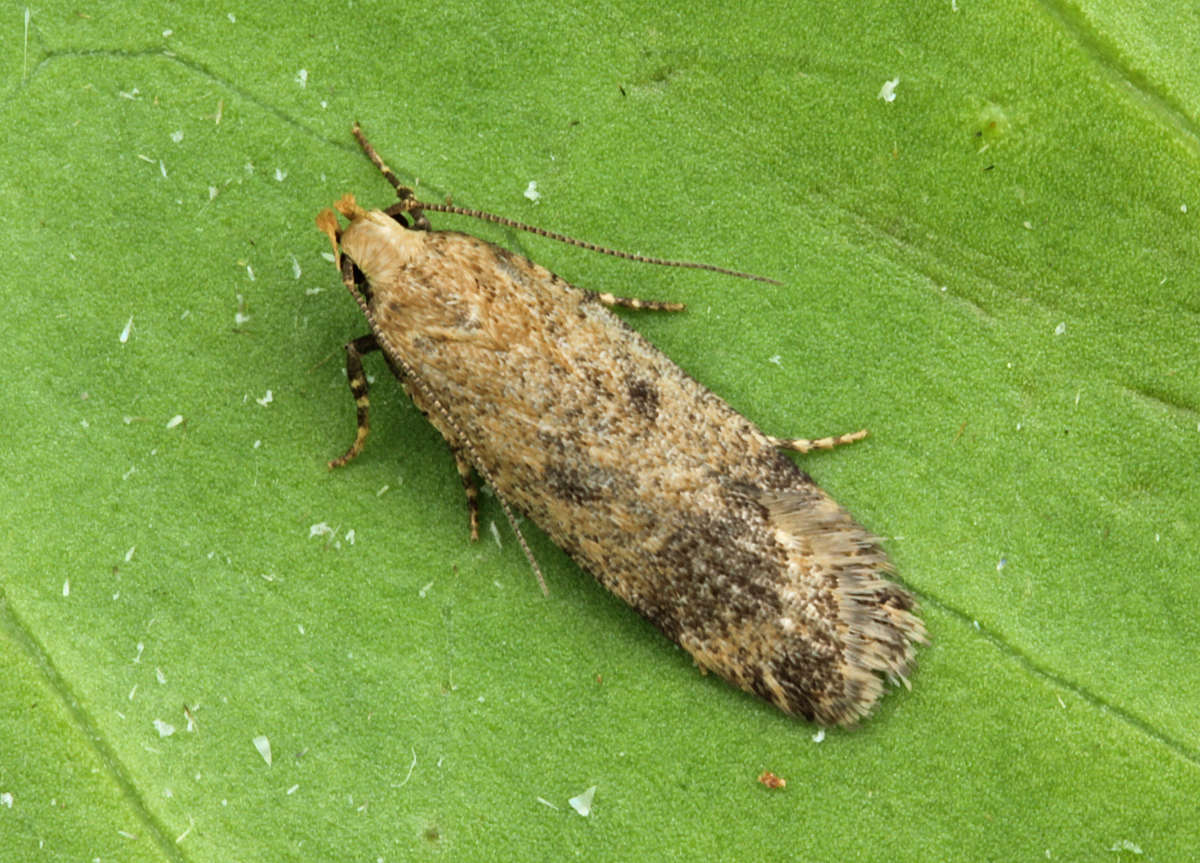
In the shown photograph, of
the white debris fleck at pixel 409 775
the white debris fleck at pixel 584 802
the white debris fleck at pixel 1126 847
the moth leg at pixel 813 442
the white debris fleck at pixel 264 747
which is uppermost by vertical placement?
the moth leg at pixel 813 442

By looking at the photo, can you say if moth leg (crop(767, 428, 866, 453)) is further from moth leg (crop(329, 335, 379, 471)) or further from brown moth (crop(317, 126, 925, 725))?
moth leg (crop(329, 335, 379, 471))

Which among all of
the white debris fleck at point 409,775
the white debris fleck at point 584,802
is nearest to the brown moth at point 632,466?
the white debris fleck at point 584,802

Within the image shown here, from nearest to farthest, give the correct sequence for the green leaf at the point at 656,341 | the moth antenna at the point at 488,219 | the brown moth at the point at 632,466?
the brown moth at the point at 632,466 → the moth antenna at the point at 488,219 → the green leaf at the point at 656,341

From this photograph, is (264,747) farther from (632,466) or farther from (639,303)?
(639,303)

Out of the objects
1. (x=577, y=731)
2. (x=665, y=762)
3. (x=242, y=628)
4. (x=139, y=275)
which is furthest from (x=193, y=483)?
(x=665, y=762)

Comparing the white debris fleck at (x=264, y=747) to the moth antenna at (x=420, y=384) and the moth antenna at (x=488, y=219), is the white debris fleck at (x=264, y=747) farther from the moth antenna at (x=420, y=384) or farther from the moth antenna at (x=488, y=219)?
the moth antenna at (x=488, y=219)

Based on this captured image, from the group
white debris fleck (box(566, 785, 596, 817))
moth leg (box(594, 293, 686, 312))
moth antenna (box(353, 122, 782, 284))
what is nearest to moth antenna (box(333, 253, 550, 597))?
moth antenna (box(353, 122, 782, 284))

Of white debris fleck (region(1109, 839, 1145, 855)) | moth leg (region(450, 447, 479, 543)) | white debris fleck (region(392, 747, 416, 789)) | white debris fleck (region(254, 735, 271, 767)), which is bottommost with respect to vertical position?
white debris fleck (region(254, 735, 271, 767))
